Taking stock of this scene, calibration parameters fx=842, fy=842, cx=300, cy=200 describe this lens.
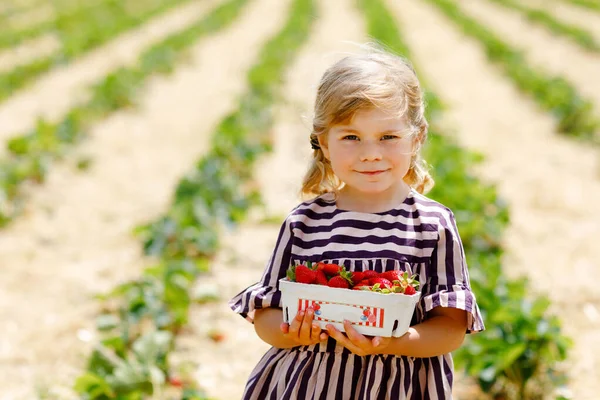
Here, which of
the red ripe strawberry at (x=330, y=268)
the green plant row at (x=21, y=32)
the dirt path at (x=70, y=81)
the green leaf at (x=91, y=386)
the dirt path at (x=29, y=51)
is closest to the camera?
the red ripe strawberry at (x=330, y=268)

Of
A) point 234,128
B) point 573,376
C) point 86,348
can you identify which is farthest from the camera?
point 234,128

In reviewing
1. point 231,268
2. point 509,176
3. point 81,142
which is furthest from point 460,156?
point 81,142

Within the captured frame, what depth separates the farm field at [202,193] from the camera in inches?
165

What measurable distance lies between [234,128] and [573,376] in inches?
196

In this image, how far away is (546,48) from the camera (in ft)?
55.6

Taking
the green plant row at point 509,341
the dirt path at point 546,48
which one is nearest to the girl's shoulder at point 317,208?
Answer: the green plant row at point 509,341

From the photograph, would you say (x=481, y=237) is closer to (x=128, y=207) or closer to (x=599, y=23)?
(x=128, y=207)

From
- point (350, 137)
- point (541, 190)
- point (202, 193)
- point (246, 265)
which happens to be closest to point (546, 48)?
point (541, 190)

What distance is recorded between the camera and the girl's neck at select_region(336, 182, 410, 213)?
2.08 m

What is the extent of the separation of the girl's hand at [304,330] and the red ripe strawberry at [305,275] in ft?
0.21

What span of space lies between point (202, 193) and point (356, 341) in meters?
4.56

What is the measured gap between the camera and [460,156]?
682 centimetres

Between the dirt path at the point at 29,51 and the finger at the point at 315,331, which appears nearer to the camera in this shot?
the finger at the point at 315,331

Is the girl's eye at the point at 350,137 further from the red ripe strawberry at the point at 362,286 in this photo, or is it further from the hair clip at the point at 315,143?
the red ripe strawberry at the point at 362,286
